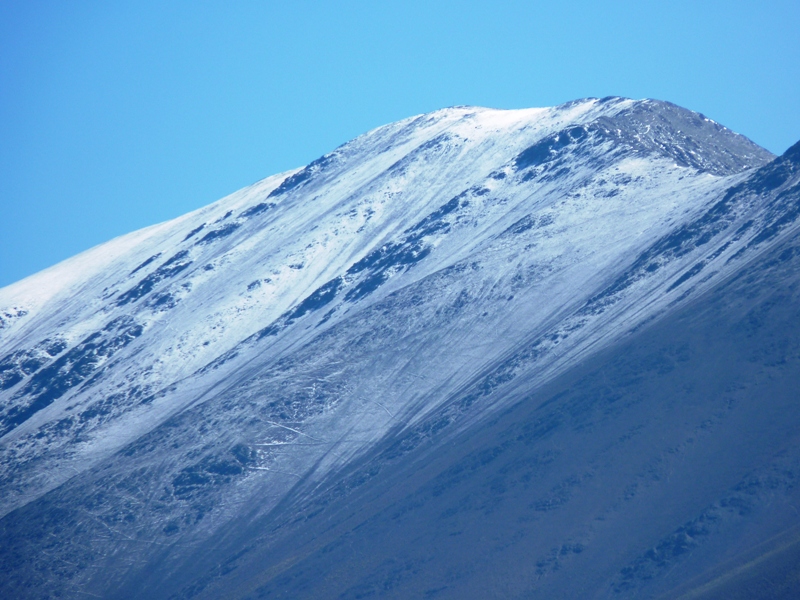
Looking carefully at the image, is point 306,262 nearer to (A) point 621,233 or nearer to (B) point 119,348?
(B) point 119,348

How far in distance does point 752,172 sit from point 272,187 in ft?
270

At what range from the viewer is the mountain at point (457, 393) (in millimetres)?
55938

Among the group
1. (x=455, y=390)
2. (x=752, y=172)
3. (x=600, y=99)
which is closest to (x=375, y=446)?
(x=455, y=390)

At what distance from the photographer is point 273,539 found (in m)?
69.2

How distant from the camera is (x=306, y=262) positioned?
378 ft

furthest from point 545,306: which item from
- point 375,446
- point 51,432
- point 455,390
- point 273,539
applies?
point 51,432

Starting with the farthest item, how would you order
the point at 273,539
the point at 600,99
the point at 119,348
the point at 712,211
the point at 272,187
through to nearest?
1. the point at 272,187
2. the point at 600,99
3. the point at 119,348
4. the point at 712,211
5. the point at 273,539

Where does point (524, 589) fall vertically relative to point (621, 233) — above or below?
below

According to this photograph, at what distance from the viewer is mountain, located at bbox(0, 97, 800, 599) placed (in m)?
55.9

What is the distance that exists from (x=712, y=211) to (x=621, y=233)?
9.15 meters

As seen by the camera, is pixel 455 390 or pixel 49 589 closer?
pixel 49 589

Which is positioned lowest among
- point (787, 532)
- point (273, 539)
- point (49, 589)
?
point (787, 532)

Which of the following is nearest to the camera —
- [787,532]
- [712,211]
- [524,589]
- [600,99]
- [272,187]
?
[787,532]

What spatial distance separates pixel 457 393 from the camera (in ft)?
255
